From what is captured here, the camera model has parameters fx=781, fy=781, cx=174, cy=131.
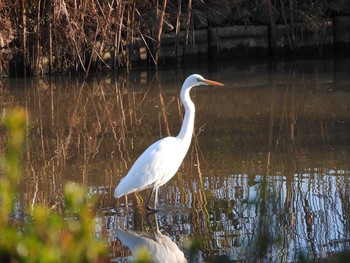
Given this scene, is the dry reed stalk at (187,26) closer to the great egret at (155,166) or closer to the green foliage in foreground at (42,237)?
the great egret at (155,166)

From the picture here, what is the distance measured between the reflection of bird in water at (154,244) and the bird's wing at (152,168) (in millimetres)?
313

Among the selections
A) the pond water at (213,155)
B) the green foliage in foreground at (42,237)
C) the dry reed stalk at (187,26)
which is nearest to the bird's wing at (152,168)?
the pond water at (213,155)

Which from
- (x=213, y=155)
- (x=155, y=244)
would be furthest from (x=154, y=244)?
(x=213, y=155)

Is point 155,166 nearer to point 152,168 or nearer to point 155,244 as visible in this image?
point 152,168

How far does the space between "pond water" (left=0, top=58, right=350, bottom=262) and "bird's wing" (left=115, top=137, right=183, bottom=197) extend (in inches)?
9.9

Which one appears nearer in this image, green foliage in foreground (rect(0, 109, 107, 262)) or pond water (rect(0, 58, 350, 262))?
green foliage in foreground (rect(0, 109, 107, 262))

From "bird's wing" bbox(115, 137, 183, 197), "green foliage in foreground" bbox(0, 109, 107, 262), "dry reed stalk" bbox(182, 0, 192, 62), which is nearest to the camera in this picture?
"green foliage in foreground" bbox(0, 109, 107, 262)

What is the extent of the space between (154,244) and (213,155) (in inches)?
94.3

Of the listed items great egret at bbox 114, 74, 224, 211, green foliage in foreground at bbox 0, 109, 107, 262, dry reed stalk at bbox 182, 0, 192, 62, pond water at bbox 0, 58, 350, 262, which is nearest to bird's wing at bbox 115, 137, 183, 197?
great egret at bbox 114, 74, 224, 211

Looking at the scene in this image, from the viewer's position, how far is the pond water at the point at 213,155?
4.95 m

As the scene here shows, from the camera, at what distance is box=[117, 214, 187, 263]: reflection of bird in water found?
4715mm

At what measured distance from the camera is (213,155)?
7.30 metres

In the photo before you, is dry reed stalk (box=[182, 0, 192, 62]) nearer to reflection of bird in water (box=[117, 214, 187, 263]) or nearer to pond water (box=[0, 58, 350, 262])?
pond water (box=[0, 58, 350, 262])

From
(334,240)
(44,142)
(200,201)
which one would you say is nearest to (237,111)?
(44,142)
